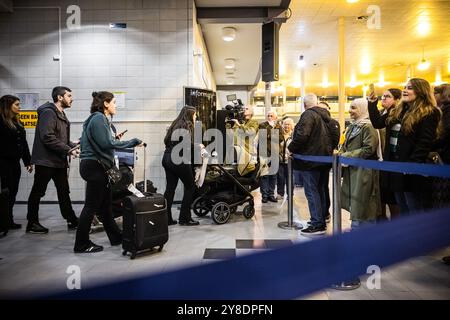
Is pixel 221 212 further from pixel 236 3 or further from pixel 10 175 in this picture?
pixel 236 3

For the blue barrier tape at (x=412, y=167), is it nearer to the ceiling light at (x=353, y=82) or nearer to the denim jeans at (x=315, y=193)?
the denim jeans at (x=315, y=193)

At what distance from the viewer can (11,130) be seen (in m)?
3.79

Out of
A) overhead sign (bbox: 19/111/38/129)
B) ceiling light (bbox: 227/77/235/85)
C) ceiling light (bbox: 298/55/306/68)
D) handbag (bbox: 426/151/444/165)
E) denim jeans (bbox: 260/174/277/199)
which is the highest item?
ceiling light (bbox: 298/55/306/68)

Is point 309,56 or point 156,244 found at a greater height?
point 309,56

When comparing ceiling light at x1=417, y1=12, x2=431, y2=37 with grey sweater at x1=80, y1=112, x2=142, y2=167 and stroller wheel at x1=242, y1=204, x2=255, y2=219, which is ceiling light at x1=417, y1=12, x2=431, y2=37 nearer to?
stroller wheel at x1=242, y1=204, x2=255, y2=219

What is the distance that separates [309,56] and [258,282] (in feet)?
34.9

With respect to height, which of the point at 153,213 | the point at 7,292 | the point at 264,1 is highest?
the point at 264,1

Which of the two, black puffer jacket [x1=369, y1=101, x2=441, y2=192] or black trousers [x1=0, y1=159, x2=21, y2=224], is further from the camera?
black trousers [x1=0, y1=159, x2=21, y2=224]

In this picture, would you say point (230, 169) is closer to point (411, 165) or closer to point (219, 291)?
point (411, 165)

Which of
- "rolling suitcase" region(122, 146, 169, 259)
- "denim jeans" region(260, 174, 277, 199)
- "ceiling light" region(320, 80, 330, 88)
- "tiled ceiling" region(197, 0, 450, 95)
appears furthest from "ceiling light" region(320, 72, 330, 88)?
"rolling suitcase" region(122, 146, 169, 259)

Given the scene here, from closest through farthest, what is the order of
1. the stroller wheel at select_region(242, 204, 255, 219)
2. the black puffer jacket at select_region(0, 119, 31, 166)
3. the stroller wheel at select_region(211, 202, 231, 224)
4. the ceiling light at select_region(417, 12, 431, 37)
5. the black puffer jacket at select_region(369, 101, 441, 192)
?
the black puffer jacket at select_region(369, 101, 441, 192)
the black puffer jacket at select_region(0, 119, 31, 166)
the stroller wheel at select_region(211, 202, 231, 224)
the stroller wheel at select_region(242, 204, 255, 219)
the ceiling light at select_region(417, 12, 431, 37)

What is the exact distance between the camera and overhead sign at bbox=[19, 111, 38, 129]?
5.29 meters

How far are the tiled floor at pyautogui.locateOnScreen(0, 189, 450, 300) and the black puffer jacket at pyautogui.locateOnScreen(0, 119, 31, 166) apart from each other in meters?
Answer: 0.89

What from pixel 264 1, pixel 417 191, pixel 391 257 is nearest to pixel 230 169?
pixel 417 191
